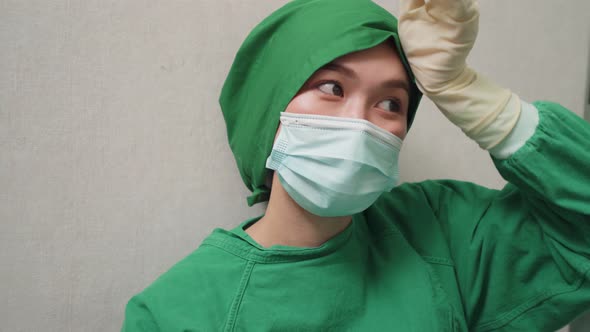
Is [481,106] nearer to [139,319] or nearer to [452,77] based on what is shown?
[452,77]

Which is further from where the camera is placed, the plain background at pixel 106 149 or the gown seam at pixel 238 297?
the plain background at pixel 106 149

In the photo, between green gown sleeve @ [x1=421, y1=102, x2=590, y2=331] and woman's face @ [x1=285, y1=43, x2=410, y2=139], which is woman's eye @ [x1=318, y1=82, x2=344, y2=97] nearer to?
woman's face @ [x1=285, y1=43, x2=410, y2=139]

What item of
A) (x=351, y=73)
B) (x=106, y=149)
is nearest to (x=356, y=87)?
(x=351, y=73)

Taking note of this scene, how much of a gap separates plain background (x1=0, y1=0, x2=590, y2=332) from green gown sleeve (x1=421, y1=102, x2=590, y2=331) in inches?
20.4

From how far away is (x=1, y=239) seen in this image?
0.91 metres

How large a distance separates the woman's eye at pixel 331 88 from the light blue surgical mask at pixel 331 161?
62 millimetres

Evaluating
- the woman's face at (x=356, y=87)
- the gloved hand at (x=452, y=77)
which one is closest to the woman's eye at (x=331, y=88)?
the woman's face at (x=356, y=87)

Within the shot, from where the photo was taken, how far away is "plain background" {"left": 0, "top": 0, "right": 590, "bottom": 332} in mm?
910

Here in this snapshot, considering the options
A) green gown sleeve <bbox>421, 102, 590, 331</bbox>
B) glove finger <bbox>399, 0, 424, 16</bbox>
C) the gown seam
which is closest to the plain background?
the gown seam

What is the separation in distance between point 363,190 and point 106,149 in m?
0.58

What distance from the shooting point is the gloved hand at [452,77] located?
769mm

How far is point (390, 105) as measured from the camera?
0.85 metres

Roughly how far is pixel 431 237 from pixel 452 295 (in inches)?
5.1

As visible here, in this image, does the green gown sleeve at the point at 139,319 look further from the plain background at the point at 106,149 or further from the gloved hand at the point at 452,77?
the gloved hand at the point at 452,77
